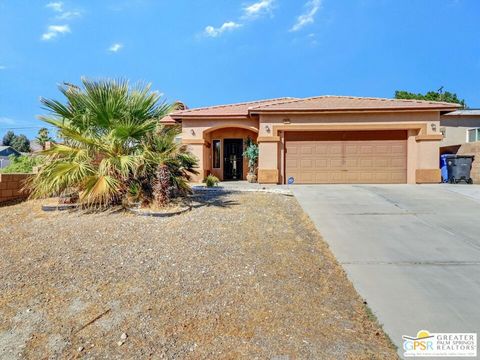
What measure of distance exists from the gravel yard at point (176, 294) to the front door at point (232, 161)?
1054 cm

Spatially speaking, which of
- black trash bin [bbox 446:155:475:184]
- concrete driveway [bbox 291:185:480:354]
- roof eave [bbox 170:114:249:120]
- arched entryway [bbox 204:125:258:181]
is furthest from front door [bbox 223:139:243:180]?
black trash bin [bbox 446:155:475:184]

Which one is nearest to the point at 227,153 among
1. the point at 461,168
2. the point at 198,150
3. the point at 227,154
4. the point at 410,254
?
the point at 227,154

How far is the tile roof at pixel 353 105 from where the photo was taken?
1323 centimetres

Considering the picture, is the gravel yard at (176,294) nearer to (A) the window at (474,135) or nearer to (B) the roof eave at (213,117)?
(B) the roof eave at (213,117)

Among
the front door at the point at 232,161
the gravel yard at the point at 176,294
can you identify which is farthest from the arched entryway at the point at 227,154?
the gravel yard at the point at 176,294

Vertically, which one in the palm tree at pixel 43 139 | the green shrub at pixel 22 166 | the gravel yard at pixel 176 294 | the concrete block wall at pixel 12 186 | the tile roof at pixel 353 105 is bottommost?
the gravel yard at pixel 176 294

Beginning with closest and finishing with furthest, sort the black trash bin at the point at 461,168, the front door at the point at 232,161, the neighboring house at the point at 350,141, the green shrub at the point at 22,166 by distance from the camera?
the green shrub at the point at 22,166, the black trash bin at the point at 461,168, the neighboring house at the point at 350,141, the front door at the point at 232,161

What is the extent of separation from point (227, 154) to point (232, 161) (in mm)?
483

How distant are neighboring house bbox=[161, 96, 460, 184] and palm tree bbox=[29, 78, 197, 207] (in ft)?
23.0

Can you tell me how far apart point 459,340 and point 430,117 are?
43.1 ft

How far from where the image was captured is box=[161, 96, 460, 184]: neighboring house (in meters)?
13.2

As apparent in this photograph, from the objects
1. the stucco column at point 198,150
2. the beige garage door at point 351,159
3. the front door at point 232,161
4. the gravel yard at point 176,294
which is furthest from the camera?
the front door at point 232,161

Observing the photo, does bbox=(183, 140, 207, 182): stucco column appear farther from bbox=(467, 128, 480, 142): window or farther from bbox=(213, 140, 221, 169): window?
bbox=(467, 128, 480, 142): window

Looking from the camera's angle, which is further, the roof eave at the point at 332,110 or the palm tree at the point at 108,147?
the roof eave at the point at 332,110
